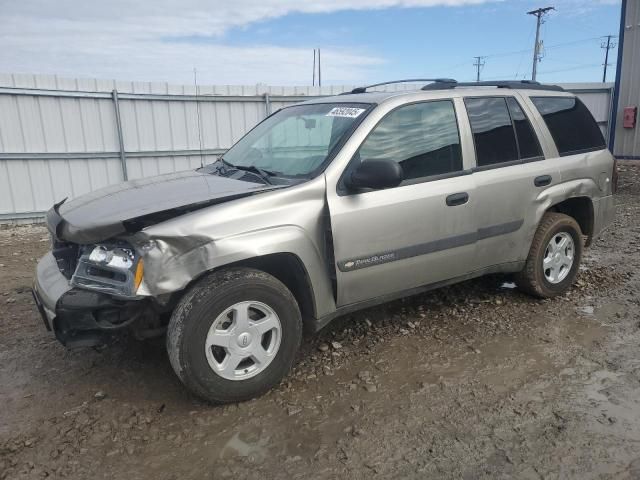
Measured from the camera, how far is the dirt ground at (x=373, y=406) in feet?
8.23

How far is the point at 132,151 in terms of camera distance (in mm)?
Result: 9672

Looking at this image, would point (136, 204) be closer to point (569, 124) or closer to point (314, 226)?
point (314, 226)

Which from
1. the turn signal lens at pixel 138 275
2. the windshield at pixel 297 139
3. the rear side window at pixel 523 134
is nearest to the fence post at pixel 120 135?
the windshield at pixel 297 139

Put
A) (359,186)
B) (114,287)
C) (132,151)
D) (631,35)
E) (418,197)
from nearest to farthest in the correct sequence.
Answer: (114,287)
(359,186)
(418,197)
(132,151)
(631,35)

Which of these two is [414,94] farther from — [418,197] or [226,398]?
[226,398]

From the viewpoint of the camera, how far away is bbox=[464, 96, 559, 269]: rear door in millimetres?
3879

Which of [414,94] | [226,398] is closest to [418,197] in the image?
[414,94]

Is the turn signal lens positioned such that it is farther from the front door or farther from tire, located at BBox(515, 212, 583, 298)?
tire, located at BBox(515, 212, 583, 298)

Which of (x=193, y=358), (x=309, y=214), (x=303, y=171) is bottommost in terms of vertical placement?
(x=193, y=358)

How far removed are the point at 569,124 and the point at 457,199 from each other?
1717mm

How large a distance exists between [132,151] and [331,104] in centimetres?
690

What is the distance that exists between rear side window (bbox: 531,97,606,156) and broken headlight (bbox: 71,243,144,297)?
3563 mm

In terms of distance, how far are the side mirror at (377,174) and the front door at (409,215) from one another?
0.09 metres

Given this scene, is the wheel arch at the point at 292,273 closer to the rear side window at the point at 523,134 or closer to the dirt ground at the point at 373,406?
the dirt ground at the point at 373,406
